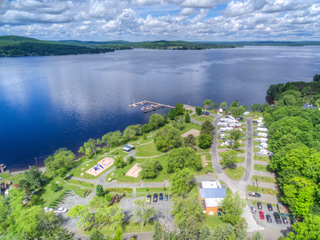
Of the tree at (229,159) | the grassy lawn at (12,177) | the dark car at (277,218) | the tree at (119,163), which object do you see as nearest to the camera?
the dark car at (277,218)

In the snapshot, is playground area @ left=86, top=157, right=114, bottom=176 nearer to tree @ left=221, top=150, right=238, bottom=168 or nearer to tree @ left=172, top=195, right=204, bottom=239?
tree @ left=172, top=195, right=204, bottom=239

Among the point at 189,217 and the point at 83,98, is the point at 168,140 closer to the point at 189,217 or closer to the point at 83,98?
the point at 189,217

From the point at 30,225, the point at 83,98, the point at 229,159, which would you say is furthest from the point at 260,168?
the point at 83,98

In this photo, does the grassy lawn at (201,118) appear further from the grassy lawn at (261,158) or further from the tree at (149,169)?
the tree at (149,169)

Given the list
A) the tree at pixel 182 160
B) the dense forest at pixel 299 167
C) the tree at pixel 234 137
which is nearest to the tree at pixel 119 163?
the tree at pixel 182 160

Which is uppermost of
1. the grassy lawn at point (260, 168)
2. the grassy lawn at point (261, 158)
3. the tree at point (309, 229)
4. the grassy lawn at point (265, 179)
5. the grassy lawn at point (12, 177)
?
the tree at point (309, 229)

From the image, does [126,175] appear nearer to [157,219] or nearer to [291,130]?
[157,219]
